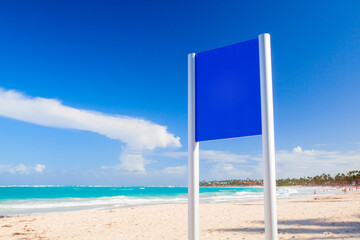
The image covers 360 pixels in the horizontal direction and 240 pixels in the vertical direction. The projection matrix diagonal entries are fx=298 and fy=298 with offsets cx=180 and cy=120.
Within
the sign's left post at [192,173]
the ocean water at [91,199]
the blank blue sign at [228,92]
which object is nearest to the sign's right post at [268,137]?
the blank blue sign at [228,92]

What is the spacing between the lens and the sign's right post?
323 cm

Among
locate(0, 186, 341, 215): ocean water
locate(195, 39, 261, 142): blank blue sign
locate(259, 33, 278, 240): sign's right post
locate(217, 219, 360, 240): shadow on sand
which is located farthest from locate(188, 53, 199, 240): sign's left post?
locate(0, 186, 341, 215): ocean water

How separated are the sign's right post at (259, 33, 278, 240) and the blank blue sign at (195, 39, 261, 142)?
0.29 ft

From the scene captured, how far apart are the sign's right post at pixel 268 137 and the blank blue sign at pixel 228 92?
89 mm

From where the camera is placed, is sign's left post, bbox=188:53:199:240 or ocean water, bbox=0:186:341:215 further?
ocean water, bbox=0:186:341:215

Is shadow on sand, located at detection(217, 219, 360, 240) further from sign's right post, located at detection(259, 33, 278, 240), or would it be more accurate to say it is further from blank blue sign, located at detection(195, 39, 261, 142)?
blank blue sign, located at detection(195, 39, 261, 142)

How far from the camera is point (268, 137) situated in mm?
3285

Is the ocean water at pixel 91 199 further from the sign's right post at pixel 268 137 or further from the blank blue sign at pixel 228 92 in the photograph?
the sign's right post at pixel 268 137

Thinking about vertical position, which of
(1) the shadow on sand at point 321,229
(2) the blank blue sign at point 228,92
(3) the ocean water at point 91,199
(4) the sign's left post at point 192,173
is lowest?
(3) the ocean water at point 91,199

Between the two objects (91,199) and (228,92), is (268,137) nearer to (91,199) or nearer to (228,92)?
(228,92)

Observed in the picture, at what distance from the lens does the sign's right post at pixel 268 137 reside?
3232 millimetres

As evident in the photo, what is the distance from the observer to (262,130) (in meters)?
3.34

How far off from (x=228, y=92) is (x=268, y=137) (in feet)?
2.57

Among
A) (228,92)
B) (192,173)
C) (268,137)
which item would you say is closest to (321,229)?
(192,173)
